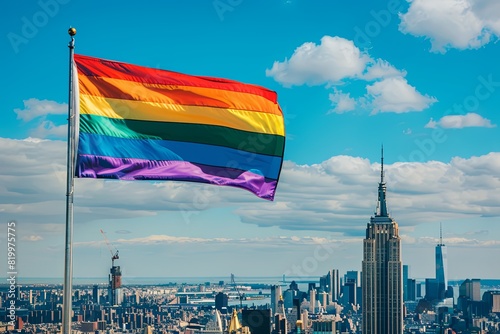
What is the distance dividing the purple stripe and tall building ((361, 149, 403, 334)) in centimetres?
7950

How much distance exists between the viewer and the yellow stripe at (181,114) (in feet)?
29.7

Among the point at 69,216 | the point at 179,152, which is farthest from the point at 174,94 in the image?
the point at 69,216

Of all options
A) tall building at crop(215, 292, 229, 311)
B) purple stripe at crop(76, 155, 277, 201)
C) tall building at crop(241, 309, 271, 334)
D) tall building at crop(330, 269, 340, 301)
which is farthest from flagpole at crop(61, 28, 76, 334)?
tall building at crop(330, 269, 340, 301)

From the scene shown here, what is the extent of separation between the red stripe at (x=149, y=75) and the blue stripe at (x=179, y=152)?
1.89 feet

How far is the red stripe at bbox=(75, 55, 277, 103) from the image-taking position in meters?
8.98

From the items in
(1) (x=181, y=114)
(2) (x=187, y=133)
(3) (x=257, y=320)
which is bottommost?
(3) (x=257, y=320)

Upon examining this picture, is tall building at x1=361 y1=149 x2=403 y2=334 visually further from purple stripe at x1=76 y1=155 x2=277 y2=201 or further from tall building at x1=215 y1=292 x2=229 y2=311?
purple stripe at x1=76 y1=155 x2=277 y2=201

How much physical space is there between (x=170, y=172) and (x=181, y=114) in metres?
0.58

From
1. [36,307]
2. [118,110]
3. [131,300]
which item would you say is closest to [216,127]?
[118,110]

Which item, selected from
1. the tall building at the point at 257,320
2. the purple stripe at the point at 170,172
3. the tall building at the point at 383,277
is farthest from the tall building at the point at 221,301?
the purple stripe at the point at 170,172

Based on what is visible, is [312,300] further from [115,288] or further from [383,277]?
[383,277]

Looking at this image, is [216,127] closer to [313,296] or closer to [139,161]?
[139,161]

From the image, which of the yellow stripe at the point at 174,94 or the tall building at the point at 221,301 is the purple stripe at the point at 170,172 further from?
the tall building at the point at 221,301

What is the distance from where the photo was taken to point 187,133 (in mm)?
9555
